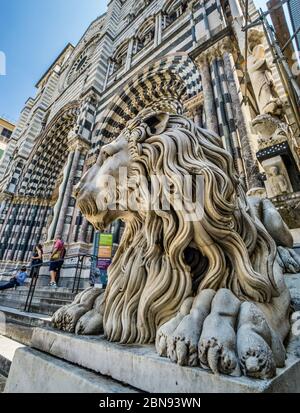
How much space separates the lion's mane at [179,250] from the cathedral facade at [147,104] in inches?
54.8

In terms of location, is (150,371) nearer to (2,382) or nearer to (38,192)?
(2,382)

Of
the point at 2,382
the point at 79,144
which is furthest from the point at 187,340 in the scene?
the point at 79,144

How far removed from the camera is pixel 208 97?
12.7 ft

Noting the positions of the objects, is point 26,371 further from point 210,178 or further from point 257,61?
point 257,61

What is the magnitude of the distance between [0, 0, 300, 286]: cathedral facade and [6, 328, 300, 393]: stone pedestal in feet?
5.86

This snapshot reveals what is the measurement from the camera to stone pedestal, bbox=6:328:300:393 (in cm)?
40

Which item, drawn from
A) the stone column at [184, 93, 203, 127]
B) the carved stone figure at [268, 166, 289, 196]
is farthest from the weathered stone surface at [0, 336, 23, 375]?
the stone column at [184, 93, 203, 127]

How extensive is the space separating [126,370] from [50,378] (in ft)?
0.74

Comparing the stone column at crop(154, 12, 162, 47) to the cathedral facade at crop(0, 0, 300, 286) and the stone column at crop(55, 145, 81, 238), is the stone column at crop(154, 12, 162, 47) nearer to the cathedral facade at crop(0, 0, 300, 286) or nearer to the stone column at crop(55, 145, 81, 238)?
the cathedral facade at crop(0, 0, 300, 286)

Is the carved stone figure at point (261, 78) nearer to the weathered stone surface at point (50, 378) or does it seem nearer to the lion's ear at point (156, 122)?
the lion's ear at point (156, 122)

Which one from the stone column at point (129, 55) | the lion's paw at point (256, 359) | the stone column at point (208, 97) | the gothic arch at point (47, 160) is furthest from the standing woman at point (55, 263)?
the stone column at point (129, 55)

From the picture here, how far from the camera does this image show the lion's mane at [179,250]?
2.21 feet

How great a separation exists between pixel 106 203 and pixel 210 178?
0.41 metres

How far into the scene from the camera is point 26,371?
25.9 inches
